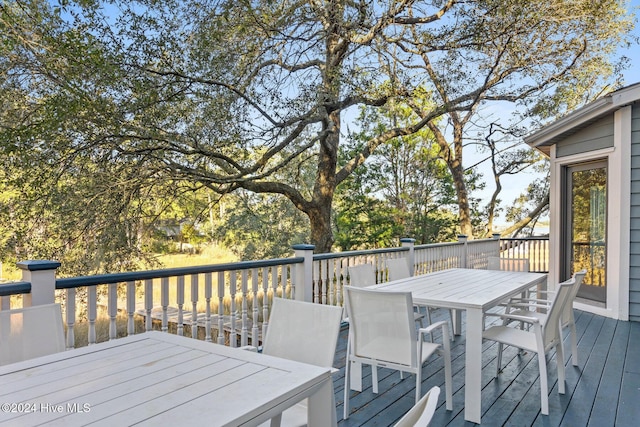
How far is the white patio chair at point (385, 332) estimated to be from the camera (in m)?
2.43

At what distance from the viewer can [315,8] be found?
22.5 feet

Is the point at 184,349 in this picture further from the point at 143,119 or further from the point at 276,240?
the point at 276,240

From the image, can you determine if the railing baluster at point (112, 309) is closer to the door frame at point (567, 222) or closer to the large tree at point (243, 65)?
the large tree at point (243, 65)

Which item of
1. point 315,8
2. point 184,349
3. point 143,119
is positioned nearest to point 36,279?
point 184,349

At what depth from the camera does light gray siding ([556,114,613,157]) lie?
17.7 feet

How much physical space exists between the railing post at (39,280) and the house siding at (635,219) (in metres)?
6.13

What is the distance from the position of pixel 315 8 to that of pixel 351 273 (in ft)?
16.8

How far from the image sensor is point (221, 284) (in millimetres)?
3273

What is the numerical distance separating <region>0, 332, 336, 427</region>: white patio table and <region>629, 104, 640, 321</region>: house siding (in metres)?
5.33

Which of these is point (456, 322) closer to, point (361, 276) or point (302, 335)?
point (361, 276)

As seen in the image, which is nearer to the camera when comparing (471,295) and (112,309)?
(112,309)

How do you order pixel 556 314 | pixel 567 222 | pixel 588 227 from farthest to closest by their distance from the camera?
pixel 567 222
pixel 588 227
pixel 556 314

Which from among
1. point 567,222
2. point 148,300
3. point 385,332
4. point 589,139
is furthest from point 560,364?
point 589,139

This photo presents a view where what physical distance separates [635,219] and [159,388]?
589cm
